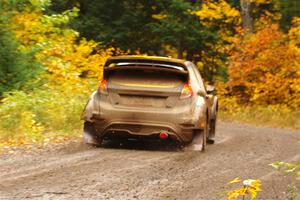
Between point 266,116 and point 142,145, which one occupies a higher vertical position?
point 142,145

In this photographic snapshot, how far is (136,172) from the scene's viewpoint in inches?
343

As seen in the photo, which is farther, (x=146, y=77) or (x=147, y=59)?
(x=147, y=59)

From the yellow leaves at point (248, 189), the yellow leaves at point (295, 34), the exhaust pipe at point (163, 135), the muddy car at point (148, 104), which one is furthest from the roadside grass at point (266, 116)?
the yellow leaves at point (248, 189)

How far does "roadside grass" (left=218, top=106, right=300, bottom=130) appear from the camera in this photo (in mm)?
23875

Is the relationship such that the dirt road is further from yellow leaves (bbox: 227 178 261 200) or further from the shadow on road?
yellow leaves (bbox: 227 178 261 200)

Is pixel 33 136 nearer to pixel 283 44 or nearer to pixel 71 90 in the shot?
pixel 71 90

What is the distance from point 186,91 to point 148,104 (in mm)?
713

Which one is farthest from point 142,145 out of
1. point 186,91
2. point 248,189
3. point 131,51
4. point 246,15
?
point 131,51

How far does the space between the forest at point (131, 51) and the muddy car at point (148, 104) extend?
137 cm

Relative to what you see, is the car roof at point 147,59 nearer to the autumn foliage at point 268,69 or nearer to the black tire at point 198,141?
the black tire at point 198,141

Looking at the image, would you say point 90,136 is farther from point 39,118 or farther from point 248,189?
point 248,189

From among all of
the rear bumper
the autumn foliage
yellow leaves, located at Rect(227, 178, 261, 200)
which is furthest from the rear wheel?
the autumn foliage

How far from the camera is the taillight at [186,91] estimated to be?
11695 mm

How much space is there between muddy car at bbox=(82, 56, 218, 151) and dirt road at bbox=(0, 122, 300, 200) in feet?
1.07
